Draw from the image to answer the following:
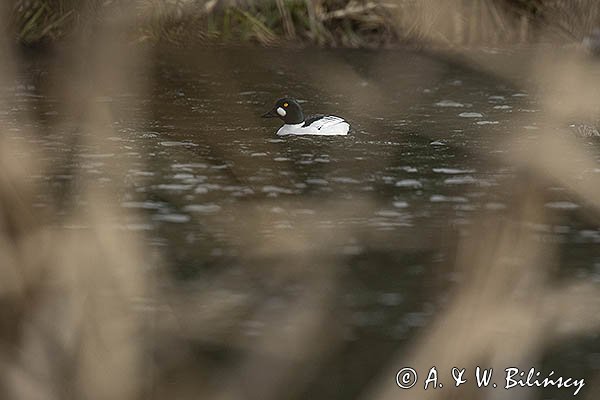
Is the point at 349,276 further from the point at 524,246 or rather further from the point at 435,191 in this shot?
the point at 524,246

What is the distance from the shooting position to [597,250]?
724cm

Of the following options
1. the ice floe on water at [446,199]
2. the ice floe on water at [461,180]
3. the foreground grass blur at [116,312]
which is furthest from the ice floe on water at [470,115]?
the foreground grass blur at [116,312]

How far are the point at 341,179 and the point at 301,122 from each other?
7.01ft

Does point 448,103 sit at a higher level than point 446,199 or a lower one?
lower

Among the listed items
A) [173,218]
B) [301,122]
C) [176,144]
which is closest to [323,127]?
[301,122]

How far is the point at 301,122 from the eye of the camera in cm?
1161

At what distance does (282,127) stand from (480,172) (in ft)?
8.02

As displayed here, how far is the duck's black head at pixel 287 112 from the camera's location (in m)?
11.6

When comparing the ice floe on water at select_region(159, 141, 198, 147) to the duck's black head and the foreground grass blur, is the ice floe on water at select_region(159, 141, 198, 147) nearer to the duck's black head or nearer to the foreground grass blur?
the duck's black head

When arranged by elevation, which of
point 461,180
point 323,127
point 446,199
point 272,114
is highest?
point 446,199

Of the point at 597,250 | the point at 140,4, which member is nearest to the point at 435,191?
the point at 597,250

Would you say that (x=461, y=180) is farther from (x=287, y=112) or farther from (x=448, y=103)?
(x=448, y=103)

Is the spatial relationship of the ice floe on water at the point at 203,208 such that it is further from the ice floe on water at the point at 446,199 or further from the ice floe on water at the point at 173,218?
the ice floe on water at the point at 446,199

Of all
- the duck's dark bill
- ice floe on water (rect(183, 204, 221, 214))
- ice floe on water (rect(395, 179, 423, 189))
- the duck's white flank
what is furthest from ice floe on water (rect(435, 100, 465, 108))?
ice floe on water (rect(183, 204, 221, 214))
